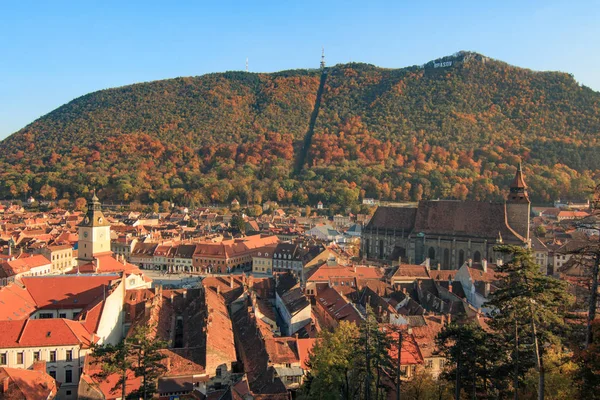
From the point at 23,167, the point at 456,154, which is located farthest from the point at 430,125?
the point at 23,167

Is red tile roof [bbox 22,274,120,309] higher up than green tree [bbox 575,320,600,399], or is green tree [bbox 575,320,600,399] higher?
green tree [bbox 575,320,600,399]

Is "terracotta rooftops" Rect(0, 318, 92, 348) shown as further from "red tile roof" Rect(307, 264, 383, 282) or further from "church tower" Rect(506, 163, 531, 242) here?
"church tower" Rect(506, 163, 531, 242)

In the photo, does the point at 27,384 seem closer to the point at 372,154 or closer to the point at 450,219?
the point at 450,219

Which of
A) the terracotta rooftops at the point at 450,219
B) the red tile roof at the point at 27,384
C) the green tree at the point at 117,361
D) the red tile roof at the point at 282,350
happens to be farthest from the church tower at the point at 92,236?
the green tree at the point at 117,361

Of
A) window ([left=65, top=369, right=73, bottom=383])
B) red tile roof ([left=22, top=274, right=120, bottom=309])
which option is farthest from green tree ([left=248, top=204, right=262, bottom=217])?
window ([left=65, top=369, right=73, bottom=383])

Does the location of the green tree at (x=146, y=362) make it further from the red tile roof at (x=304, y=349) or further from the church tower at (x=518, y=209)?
the church tower at (x=518, y=209)

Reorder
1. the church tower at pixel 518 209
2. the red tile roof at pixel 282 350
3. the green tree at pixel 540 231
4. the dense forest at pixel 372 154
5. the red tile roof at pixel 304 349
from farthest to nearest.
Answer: the dense forest at pixel 372 154
the green tree at pixel 540 231
the church tower at pixel 518 209
the red tile roof at pixel 304 349
the red tile roof at pixel 282 350

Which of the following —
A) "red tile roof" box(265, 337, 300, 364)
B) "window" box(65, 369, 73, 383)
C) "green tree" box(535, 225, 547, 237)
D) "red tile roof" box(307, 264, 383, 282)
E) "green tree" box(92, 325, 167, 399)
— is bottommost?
"window" box(65, 369, 73, 383)
